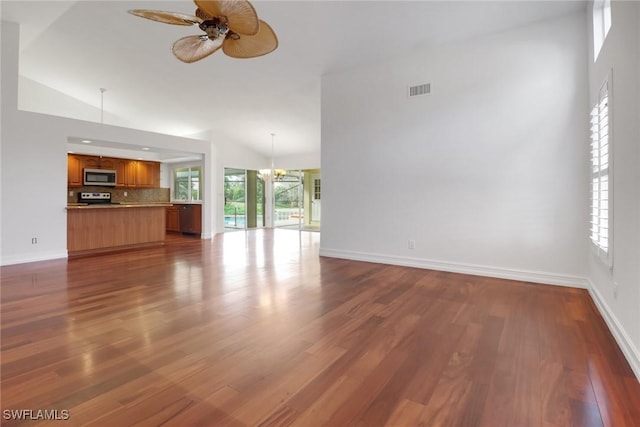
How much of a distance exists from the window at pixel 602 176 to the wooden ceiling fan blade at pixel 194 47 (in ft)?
11.3

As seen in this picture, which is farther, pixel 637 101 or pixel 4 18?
pixel 4 18

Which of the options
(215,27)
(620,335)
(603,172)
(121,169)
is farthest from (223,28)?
(121,169)

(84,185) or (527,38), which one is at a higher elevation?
(527,38)

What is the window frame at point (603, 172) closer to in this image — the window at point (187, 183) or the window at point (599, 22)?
the window at point (599, 22)

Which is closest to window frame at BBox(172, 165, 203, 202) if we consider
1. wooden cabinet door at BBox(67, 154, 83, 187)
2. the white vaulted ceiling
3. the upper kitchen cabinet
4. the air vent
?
the upper kitchen cabinet

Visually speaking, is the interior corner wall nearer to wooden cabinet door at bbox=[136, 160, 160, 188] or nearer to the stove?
wooden cabinet door at bbox=[136, 160, 160, 188]

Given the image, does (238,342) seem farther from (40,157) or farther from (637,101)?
(40,157)

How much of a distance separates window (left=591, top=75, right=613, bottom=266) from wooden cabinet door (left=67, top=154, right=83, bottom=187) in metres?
9.67

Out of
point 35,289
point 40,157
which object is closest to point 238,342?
point 35,289

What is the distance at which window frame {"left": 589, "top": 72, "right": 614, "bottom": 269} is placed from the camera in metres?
2.59

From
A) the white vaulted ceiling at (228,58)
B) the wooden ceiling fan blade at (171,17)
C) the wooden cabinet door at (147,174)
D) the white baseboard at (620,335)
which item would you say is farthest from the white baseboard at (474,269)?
the wooden cabinet door at (147,174)

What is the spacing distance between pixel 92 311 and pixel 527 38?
5.75m

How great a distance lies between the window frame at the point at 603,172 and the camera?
2592 mm

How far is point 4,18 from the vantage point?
4.71 metres
